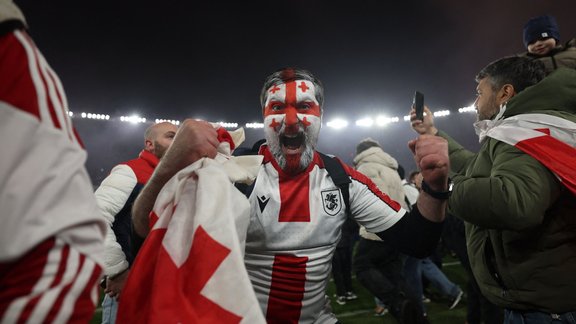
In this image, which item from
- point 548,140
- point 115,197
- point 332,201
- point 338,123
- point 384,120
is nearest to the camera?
point 548,140

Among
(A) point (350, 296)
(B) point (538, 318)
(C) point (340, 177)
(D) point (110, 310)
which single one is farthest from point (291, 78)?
(A) point (350, 296)

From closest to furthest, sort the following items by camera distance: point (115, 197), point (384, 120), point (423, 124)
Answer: point (423, 124)
point (115, 197)
point (384, 120)

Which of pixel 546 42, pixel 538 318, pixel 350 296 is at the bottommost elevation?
pixel 350 296

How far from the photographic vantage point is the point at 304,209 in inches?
83.0

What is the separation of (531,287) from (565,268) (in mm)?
180

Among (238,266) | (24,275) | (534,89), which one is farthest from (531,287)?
(24,275)

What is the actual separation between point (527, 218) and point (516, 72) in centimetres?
115

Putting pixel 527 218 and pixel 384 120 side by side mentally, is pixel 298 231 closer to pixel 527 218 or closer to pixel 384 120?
pixel 527 218

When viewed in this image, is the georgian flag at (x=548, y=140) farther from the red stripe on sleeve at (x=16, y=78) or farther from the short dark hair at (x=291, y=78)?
the red stripe on sleeve at (x=16, y=78)

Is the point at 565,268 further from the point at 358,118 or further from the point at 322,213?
the point at 358,118

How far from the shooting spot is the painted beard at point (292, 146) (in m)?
2.21

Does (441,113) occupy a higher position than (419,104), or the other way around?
(441,113)

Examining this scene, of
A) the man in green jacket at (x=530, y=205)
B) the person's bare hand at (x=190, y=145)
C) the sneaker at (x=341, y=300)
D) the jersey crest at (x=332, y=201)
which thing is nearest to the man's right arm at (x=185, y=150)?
the person's bare hand at (x=190, y=145)

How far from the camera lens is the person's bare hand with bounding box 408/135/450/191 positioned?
5.45 feet
